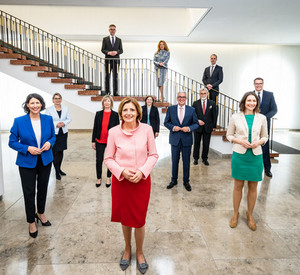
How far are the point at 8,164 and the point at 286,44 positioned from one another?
11.2m

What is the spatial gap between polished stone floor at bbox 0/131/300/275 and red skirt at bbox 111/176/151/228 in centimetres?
54

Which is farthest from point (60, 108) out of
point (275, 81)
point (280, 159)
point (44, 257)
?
point (275, 81)

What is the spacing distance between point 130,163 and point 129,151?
4.0 inches

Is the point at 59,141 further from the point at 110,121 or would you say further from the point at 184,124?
the point at 184,124

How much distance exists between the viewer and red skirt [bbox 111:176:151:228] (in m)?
2.20

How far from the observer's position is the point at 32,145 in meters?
2.82

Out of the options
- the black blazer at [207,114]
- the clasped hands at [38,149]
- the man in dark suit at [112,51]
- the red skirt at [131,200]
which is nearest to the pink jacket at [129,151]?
the red skirt at [131,200]

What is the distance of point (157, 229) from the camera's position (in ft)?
10.2

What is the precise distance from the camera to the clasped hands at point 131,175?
207 cm

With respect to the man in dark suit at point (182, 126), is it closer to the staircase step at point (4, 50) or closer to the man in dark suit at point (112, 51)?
the man in dark suit at point (112, 51)

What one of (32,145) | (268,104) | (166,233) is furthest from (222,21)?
(32,145)

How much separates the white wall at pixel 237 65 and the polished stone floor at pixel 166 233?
23.1 feet

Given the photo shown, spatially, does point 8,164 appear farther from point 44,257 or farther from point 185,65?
point 185,65

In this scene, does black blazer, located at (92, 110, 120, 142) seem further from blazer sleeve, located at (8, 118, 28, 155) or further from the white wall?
the white wall
